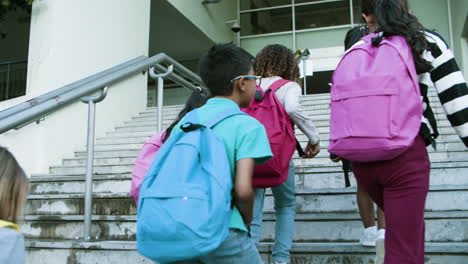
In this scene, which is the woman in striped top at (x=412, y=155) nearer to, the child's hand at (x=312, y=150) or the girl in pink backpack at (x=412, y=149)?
the girl in pink backpack at (x=412, y=149)

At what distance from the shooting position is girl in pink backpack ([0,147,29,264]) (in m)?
1.28

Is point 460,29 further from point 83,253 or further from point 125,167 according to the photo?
point 83,253

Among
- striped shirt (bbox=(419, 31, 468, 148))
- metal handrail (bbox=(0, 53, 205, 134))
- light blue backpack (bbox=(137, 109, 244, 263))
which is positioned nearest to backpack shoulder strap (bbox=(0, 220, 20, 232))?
light blue backpack (bbox=(137, 109, 244, 263))

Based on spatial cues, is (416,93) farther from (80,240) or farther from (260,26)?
(260,26)

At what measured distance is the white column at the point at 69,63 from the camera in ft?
17.4

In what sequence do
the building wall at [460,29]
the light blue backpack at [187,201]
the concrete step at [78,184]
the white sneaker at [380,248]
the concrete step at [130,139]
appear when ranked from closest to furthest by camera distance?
the light blue backpack at [187,201] < the white sneaker at [380,248] < the concrete step at [78,184] < the concrete step at [130,139] < the building wall at [460,29]

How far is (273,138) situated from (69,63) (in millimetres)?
4317

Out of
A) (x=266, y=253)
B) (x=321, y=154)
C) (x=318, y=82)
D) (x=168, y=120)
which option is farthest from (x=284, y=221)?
(x=318, y=82)

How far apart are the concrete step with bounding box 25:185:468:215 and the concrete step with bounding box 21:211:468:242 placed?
142 millimetres

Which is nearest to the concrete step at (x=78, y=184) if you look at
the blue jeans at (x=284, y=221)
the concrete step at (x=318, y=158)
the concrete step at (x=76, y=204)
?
the concrete step at (x=76, y=204)

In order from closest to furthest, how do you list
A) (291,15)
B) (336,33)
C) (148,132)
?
(148,132) → (336,33) → (291,15)

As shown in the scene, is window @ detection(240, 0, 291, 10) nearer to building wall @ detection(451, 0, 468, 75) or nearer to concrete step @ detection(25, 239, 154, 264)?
building wall @ detection(451, 0, 468, 75)

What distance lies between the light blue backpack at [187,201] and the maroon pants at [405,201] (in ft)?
2.31

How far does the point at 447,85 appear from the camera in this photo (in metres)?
1.93
